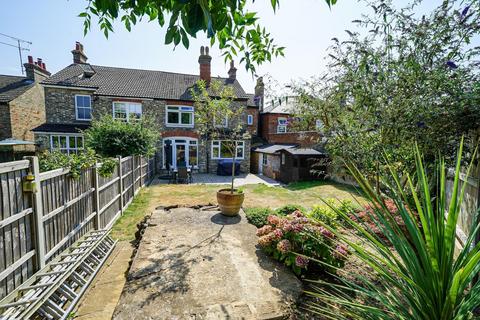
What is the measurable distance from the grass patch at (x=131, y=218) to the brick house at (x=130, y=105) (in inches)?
232

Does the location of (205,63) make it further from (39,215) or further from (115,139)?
(39,215)

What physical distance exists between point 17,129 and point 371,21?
2025cm

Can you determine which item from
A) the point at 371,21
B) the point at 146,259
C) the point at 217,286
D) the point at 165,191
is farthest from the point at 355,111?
the point at 165,191

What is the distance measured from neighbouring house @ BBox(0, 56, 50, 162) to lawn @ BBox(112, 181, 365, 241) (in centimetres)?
890

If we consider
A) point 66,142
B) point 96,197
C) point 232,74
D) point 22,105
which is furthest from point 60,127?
point 232,74

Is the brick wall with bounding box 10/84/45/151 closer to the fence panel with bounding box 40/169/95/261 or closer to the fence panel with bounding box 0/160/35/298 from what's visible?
the fence panel with bounding box 40/169/95/261

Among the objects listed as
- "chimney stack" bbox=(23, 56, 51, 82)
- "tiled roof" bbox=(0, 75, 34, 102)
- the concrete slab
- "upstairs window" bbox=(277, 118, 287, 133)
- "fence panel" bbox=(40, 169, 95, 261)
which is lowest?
the concrete slab

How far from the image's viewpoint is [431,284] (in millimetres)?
1054

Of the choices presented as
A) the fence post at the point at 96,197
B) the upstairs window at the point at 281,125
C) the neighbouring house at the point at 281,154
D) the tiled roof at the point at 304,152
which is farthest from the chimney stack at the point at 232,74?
the fence post at the point at 96,197

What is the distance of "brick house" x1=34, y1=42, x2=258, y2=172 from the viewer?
45.2 ft

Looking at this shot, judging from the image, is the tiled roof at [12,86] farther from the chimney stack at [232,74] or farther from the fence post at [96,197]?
the fence post at [96,197]

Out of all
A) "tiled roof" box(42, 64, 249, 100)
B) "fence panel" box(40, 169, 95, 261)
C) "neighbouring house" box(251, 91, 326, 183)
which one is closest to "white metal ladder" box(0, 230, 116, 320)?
"fence panel" box(40, 169, 95, 261)

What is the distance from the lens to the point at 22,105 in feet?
49.4

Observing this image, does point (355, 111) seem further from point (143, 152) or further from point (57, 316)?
point (143, 152)
